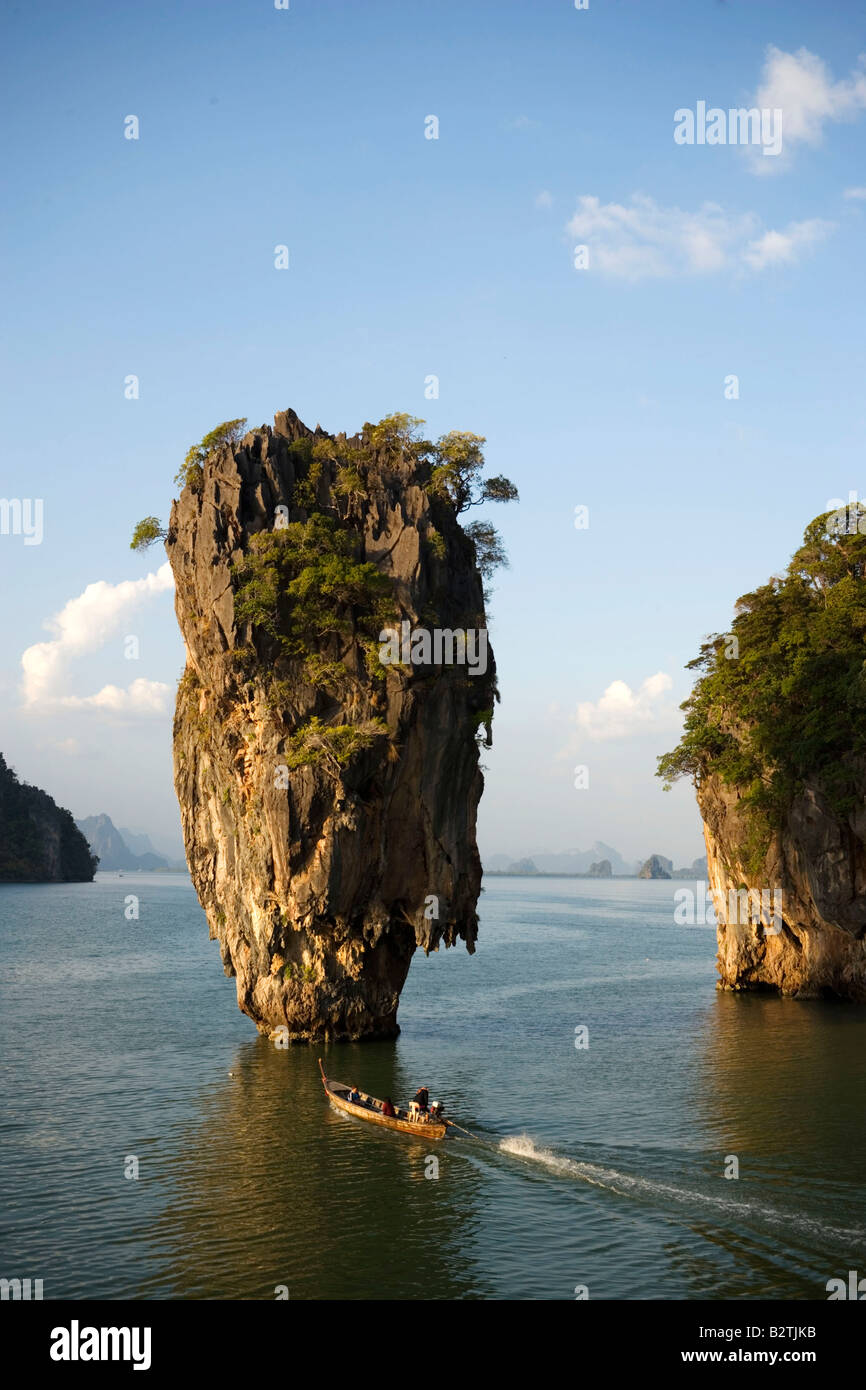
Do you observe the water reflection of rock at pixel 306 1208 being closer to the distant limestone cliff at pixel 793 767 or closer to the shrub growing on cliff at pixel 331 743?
the shrub growing on cliff at pixel 331 743

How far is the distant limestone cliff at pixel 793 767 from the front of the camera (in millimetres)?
56750

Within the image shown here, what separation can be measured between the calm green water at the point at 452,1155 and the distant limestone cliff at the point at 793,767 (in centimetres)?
449

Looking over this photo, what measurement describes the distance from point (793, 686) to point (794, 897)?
40.5ft

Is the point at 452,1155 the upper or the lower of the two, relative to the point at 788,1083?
upper

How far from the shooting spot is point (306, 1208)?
27.1m

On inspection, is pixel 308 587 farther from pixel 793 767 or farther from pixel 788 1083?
pixel 793 767

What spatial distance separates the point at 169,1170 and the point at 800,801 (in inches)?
1597

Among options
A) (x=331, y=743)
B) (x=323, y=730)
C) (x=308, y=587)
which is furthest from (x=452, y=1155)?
(x=308, y=587)

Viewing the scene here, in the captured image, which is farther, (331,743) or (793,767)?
(793,767)

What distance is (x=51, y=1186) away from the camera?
28922 mm

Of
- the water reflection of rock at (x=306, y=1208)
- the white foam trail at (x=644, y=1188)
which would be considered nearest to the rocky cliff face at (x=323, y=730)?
the water reflection of rock at (x=306, y=1208)

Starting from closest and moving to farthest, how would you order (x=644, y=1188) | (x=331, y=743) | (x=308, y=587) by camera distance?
(x=644, y=1188), (x=331, y=743), (x=308, y=587)
